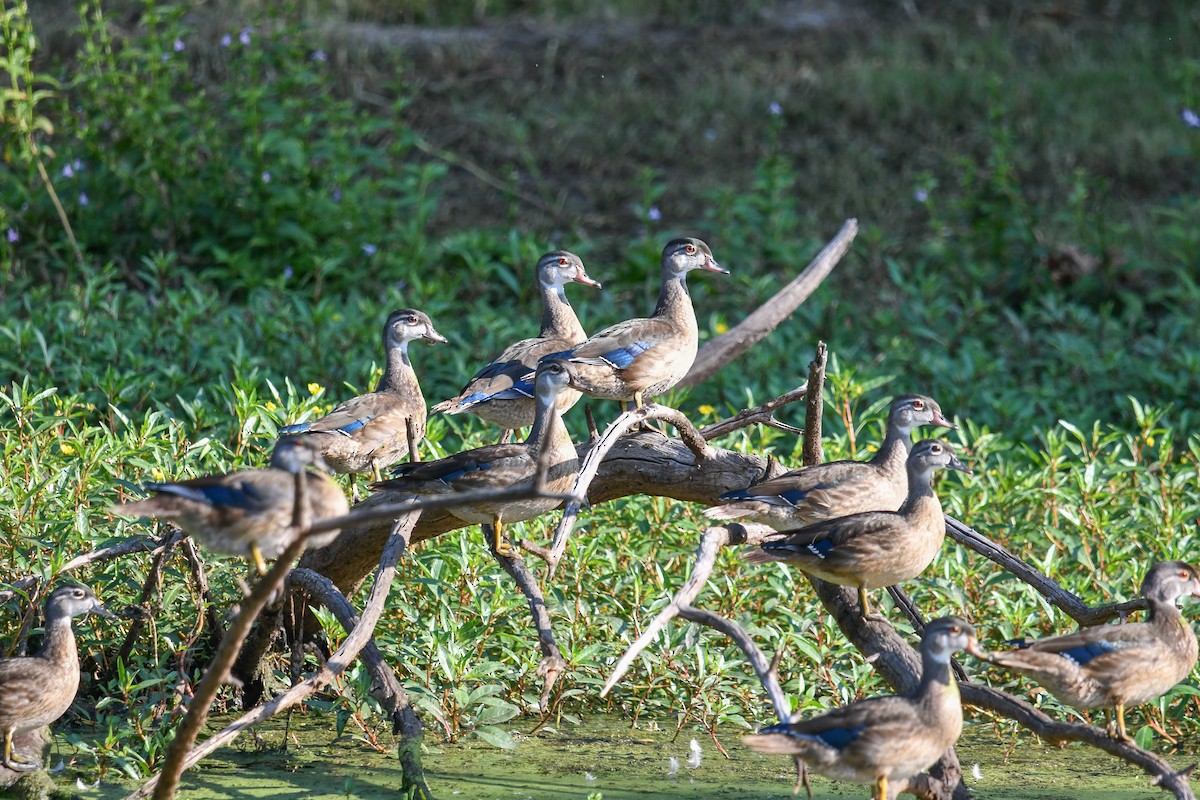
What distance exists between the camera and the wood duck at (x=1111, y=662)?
4.57m

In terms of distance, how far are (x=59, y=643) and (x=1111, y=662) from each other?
12.2 ft

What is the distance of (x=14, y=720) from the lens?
5.12 m

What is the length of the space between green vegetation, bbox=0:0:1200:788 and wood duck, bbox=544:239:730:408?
3.37 feet

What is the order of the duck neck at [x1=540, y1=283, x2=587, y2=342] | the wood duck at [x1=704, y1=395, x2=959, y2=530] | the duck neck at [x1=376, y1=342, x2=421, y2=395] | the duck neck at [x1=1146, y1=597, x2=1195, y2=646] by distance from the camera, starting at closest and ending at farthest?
the duck neck at [x1=1146, y1=597, x2=1195, y2=646] → the wood duck at [x1=704, y1=395, x2=959, y2=530] → the duck neck at [x1=376, y1=342, x2=421, y2=395] → the duck neck at [x1=540, y1=283, x2=587, y2=342]

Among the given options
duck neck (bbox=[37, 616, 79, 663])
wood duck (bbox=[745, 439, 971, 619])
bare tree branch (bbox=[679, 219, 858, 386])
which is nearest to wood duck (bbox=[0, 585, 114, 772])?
duck neck (bbox=[37, 616, 79, 663])

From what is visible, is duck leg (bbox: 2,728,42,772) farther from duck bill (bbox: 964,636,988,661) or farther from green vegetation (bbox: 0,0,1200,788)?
duck bill (bbox: 964,636,988,661)

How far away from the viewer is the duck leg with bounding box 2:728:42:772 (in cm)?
523

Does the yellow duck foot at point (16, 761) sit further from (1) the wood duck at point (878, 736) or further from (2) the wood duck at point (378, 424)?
(1) the wood duck at point (878, 736)

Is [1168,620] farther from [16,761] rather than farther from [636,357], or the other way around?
[16,761]

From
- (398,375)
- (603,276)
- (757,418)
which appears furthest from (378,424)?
(603,276)

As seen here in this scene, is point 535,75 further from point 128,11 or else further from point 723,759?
point 723,759

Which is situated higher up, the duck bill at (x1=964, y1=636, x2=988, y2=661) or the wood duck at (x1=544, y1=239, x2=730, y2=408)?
the wood duck at (x1=544, y1=239, x2=730, y2=408)

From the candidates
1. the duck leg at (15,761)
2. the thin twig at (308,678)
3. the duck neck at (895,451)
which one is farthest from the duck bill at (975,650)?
the duck leg at (15,761)

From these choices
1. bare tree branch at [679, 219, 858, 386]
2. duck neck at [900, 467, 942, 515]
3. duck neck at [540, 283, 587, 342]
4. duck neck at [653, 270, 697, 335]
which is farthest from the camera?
bare tree branch at [679, 219, 858, 386]
